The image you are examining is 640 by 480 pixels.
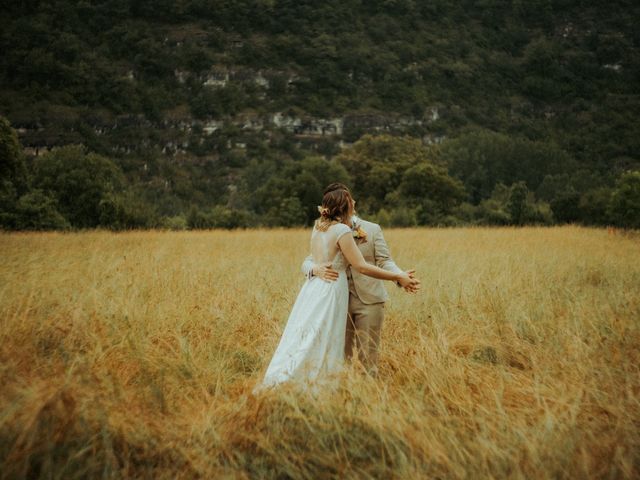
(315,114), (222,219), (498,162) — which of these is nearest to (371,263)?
(222,219)

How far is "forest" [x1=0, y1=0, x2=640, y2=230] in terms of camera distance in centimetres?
3002

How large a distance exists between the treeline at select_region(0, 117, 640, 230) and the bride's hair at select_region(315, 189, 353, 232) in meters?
16.1

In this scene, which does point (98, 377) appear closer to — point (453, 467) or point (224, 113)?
point (453, 467)

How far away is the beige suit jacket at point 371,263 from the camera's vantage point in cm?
385

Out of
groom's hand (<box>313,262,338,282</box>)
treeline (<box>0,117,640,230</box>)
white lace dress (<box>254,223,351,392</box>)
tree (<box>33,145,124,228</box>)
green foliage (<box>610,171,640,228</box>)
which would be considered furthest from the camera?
tree (<box>33,145,124,228</box>)

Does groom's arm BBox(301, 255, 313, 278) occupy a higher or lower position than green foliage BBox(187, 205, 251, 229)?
higher

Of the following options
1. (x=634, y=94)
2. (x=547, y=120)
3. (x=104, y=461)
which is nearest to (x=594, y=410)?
(x=104, y=461)

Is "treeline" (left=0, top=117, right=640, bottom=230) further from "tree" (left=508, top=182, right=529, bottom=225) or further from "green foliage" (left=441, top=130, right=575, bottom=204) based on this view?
"green foliage" (left=441, top=130, right=575, bottom=204)

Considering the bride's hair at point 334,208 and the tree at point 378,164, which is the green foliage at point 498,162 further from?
the bride's hair at point 334,208

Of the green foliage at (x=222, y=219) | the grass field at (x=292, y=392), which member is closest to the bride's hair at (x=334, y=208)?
the grass field at (x=292, y=392)

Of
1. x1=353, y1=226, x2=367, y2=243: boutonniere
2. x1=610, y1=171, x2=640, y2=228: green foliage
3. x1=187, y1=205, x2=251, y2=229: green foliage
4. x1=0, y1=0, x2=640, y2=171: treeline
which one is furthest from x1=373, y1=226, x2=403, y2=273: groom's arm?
x1=0, y1=0, x2=640, y2=171: treeline

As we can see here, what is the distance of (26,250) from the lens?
10773 mm

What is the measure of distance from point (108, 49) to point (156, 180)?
322 feet

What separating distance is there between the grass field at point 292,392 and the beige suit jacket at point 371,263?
1.64ft
